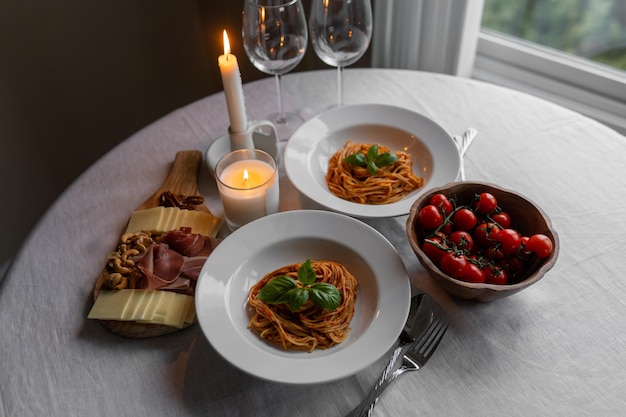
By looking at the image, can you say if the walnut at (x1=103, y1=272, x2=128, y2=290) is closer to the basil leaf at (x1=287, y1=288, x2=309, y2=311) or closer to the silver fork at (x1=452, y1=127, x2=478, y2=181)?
the basil leaf at (x1=287, y1=288, x2=309, y2=311)

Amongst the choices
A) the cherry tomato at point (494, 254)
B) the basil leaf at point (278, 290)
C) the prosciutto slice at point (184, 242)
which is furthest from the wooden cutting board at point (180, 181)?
the cherry tomato at point (494, 254)

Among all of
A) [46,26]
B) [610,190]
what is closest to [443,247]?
[610,190]

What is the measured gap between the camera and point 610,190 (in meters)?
1.35

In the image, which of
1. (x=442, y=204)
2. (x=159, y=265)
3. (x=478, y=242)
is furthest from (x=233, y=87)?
(x=478, y=242)

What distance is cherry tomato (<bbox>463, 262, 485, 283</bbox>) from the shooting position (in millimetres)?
1038

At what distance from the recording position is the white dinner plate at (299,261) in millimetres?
966

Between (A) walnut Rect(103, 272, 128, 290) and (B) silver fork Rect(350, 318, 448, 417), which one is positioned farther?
(A) walnut Rect(103, 272, 128, 290)

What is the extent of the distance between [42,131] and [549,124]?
81.3 inches

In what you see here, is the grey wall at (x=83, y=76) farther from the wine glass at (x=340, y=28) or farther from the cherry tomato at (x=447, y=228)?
the cherry tomato at (x=447, y=228)

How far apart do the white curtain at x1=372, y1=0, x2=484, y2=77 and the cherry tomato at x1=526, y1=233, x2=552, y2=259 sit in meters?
1.33

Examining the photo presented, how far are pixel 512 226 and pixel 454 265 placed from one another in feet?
0.77

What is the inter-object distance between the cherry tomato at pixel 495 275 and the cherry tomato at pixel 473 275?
0.02 meters

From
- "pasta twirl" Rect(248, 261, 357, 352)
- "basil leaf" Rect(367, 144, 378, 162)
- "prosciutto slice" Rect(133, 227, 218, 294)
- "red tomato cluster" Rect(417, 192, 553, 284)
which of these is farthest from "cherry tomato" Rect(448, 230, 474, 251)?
"prosciutto slice" Rect(133, 227, 218, 294)

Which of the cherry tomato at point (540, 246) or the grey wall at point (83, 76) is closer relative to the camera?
the cherry tomato at point (540, 246)
